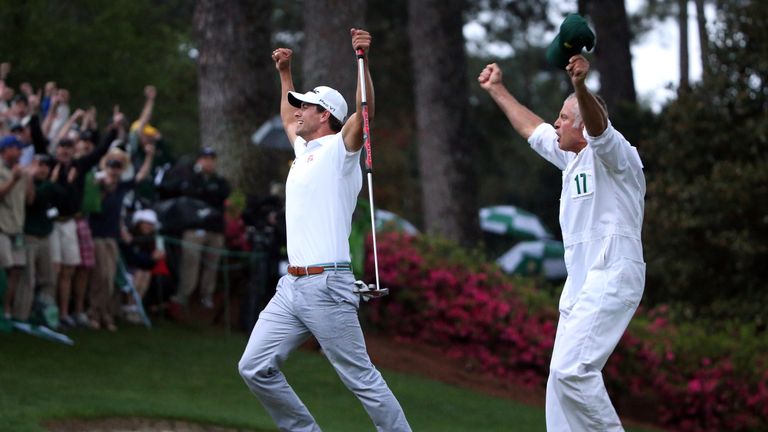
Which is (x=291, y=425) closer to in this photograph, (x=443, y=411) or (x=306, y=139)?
(x=306, y=139)

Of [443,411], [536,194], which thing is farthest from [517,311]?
[536,194]

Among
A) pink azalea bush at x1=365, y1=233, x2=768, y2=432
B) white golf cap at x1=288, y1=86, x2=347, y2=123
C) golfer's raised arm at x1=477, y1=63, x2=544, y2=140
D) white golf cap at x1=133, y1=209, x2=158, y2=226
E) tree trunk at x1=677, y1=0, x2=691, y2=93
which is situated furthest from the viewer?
tree trunk at x1=677, y1=0, x2=691, y2=93

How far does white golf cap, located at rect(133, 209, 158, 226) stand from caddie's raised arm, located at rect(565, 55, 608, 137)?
8.67 metres

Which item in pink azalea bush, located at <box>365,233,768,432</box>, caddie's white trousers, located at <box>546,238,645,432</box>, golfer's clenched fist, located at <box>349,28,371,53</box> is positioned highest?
golfer's clenched fist, located at <box>349,28,371,53</box>

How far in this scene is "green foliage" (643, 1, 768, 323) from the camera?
50.9ft

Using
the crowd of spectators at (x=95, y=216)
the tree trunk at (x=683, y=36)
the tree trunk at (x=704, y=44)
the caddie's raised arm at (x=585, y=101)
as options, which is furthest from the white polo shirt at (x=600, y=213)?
the tree trunk at (x=683, y=36)

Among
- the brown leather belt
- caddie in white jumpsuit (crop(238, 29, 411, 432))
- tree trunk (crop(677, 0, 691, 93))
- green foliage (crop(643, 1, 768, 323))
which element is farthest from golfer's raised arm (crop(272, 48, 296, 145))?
tree trunk (crop(677, 0, 691, 93))

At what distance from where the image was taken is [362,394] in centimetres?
718

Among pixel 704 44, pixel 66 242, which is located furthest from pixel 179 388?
pixel 704 44

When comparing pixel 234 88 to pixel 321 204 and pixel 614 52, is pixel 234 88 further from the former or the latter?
pixel 614 52

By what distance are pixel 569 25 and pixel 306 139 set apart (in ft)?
6.01

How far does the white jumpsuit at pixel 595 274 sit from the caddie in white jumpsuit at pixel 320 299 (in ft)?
3.50

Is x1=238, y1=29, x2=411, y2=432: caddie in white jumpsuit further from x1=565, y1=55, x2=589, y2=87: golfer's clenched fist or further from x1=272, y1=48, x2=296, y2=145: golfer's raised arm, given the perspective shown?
x1=565, y1=55, x2=589, y2=87: golfer's clenched fist

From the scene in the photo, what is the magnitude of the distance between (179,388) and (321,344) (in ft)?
14.6
